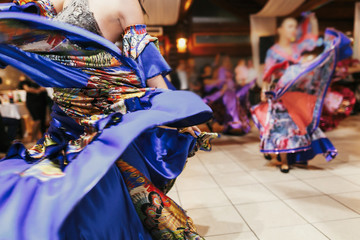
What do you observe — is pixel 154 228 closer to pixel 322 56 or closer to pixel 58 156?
pixel 58 156

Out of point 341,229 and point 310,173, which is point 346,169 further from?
point 341,229

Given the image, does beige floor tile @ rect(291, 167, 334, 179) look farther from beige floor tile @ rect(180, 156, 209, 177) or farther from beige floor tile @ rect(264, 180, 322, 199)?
beige floor tile @ rect(180, 156, 209, 177)

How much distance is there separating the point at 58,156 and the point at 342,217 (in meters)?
1.87

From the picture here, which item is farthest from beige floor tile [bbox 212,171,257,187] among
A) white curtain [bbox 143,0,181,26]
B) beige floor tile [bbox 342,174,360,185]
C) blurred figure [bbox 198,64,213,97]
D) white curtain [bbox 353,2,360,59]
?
white curtain [bbox 353,2,360,59]

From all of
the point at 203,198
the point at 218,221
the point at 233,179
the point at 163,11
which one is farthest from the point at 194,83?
the point at 218,221

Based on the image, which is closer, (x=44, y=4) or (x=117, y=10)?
(x=117, y=10)

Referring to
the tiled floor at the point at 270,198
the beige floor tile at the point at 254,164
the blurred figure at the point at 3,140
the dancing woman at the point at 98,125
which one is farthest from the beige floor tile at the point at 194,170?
the blurred figure at the point at 3,140

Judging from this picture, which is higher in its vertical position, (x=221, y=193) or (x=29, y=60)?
(x=29, y=60)

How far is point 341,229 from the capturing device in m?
1.70

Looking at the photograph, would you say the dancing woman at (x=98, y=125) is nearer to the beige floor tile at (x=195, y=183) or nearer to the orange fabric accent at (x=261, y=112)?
the beige floor tile at (x=195, y=183)

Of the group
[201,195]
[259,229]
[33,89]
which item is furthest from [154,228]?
[33,89]

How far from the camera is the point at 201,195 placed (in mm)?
2389

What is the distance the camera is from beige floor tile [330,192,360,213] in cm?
199

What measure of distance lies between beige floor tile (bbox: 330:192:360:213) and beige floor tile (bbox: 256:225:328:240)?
1.59ft
